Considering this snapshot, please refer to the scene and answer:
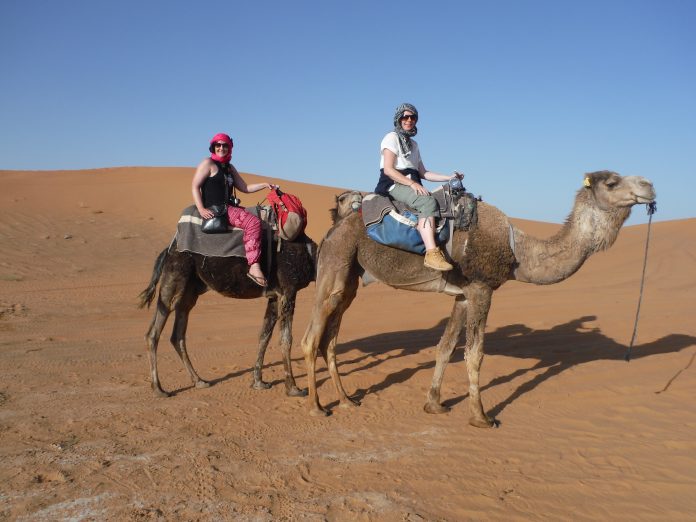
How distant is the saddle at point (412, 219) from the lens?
5859 millimetres

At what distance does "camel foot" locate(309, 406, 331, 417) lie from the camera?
623 centimetres

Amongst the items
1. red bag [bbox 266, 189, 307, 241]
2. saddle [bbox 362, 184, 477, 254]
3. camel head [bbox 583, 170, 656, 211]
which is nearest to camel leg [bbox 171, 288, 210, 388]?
red bag [bbox 266, 189, 307, 241]

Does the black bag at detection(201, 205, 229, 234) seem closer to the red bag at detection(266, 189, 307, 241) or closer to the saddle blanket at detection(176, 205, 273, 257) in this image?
the saddle blanket at detection(176, 205, 273, 257)

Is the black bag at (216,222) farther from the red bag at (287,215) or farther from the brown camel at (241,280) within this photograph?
the red bag at (287,215)

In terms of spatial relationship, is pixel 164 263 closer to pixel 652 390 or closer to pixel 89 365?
pixel 89 365

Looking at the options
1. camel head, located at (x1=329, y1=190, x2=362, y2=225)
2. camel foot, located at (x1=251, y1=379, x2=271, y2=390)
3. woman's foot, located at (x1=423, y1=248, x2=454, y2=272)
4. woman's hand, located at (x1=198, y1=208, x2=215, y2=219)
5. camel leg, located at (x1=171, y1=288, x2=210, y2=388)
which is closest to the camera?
woman's foot, located at (x1=423, y1=248, x2=454, y2=272)

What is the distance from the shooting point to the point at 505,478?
15.3 feet

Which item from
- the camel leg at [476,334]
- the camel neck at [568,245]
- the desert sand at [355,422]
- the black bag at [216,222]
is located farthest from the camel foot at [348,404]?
the black bag at [216,222]

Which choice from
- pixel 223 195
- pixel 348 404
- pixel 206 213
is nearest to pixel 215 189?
pixel 223 195

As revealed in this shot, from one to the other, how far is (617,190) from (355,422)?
3.75 m

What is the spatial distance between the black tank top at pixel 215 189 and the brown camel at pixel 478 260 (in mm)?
1585

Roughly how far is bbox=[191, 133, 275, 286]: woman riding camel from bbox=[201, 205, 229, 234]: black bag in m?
0.06

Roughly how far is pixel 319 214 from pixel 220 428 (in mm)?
28337

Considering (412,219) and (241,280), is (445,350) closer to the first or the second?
(412,219)
